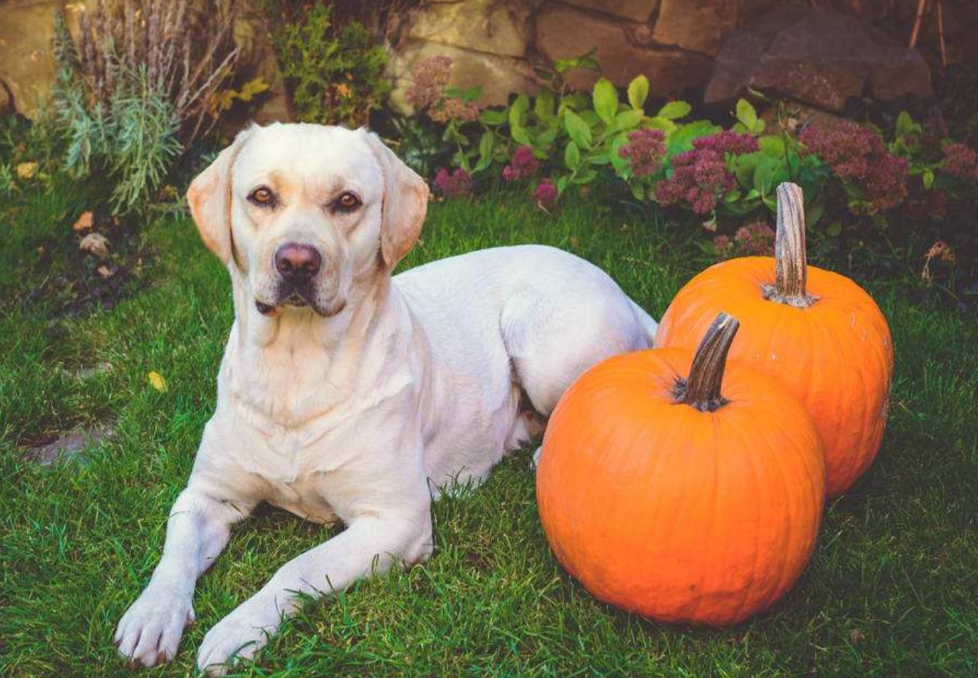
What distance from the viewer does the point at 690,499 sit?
2.56 meters

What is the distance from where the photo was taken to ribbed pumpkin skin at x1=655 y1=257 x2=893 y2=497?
9.87ft

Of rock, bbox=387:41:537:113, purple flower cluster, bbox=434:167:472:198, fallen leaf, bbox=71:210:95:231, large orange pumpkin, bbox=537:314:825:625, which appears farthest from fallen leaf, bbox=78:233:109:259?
large orange pumpkin, bbox=537:314:825:625

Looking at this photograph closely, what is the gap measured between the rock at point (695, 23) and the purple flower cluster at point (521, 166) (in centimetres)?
127

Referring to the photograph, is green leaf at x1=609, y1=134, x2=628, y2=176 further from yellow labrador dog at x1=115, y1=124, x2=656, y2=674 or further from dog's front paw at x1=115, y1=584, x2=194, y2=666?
dog's front paw at x1=115, y1=584, x2=194, y2=666

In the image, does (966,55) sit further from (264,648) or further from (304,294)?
(264,648)

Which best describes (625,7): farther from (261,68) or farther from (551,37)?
(261,68)

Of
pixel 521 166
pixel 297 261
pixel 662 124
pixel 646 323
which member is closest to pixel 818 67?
pixel 662 124

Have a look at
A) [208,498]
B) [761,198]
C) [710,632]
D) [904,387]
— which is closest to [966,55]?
[761,198]

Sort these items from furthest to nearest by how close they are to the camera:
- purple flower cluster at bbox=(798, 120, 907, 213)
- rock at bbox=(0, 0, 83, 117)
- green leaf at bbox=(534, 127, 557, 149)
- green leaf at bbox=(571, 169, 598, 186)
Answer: rock at bbox=(0, 0, 83, 117)
green leaf at bbox=(534, 127, 557, 149)
green leaf at bbox=(571, 169, 598, 186)
purple flower cluster at bbox=(798, 120, 907, 213)

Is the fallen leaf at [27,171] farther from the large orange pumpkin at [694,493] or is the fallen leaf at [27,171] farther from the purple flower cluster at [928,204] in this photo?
the purple flower cluster at [928,204]

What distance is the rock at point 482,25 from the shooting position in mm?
6059

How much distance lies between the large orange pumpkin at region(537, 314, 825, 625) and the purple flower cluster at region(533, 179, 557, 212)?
262cm

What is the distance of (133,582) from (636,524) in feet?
4.67

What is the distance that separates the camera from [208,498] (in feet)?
10.3
